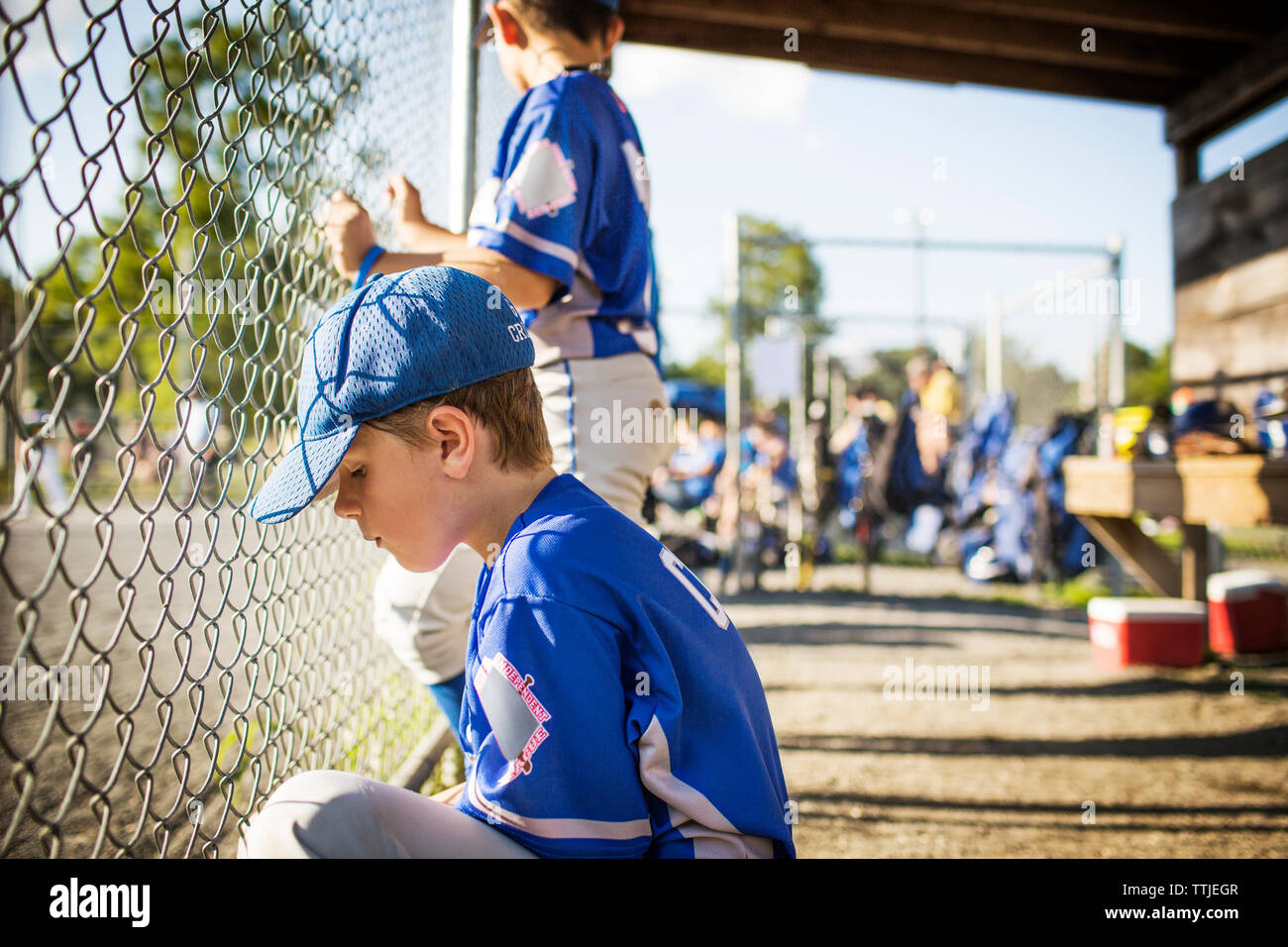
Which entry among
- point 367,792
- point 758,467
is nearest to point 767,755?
point 367,792

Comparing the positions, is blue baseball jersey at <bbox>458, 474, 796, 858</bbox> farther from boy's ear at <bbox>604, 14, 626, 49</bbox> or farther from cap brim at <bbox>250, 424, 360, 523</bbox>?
boy's ear at <bbox>604, 14, 626, 49</bbox>

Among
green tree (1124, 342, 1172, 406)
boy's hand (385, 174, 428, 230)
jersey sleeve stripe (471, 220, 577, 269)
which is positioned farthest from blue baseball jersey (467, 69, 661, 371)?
green tree (1124, 342, 1172, 406)

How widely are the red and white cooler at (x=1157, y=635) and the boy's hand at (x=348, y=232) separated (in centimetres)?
502

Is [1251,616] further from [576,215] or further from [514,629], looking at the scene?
[514,629]

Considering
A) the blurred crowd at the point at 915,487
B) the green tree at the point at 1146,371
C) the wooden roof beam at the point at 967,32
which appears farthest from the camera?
the green tree at the point at 1146,371

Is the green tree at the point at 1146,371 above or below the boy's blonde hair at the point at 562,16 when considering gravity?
above

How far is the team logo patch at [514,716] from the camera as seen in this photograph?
100cm

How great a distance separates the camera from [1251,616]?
556cm

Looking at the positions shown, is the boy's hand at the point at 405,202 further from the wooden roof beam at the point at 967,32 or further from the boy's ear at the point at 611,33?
the wooden roof beam at the point at 967,32

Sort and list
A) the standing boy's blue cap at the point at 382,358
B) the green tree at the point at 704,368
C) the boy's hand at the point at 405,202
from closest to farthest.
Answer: the standing boy's blue cap at the point at 382,358, the boy's hand at the point at 405,202, the green tree at the point at 704,368

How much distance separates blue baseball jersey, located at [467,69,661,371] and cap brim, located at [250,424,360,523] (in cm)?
72

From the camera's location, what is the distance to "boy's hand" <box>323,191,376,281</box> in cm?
175

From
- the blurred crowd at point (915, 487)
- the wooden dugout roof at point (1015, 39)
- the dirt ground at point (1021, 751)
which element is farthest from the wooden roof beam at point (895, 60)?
the dirt ground at point (1021, 751)
